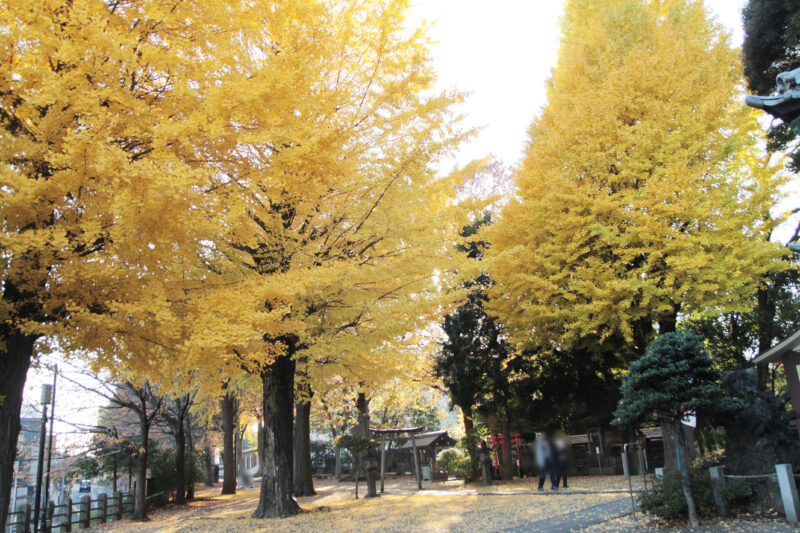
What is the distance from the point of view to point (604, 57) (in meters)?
13.2

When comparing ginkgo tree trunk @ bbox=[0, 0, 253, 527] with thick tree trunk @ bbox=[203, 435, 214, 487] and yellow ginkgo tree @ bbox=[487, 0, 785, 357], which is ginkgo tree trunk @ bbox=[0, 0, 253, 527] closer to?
yellow ginkgo tree @ bbox=[487, 0, 785, 357]

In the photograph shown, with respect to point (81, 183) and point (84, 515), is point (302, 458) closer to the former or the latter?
point (84, 515)

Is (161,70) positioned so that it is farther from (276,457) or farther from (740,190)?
(740,190)

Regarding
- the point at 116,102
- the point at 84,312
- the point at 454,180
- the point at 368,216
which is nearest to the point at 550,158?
the point at 454,180

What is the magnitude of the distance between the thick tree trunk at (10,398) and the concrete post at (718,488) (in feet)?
27.4

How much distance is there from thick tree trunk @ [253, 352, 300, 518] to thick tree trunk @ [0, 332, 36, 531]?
408 centimetres

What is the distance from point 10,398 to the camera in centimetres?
538

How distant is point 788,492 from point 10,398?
903cm

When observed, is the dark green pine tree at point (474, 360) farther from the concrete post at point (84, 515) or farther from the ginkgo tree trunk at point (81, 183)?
the ginkgo tree trunk at point (81, 183)

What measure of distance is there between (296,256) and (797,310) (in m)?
15.5

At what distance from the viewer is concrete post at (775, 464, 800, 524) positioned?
239 inches

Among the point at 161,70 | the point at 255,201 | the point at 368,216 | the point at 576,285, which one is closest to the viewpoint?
the point at 161,70

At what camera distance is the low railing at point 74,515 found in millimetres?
12445

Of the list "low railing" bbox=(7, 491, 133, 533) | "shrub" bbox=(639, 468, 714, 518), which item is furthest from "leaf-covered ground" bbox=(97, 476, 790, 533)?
"low railing" bbox=(7, 491, 133, 533)
